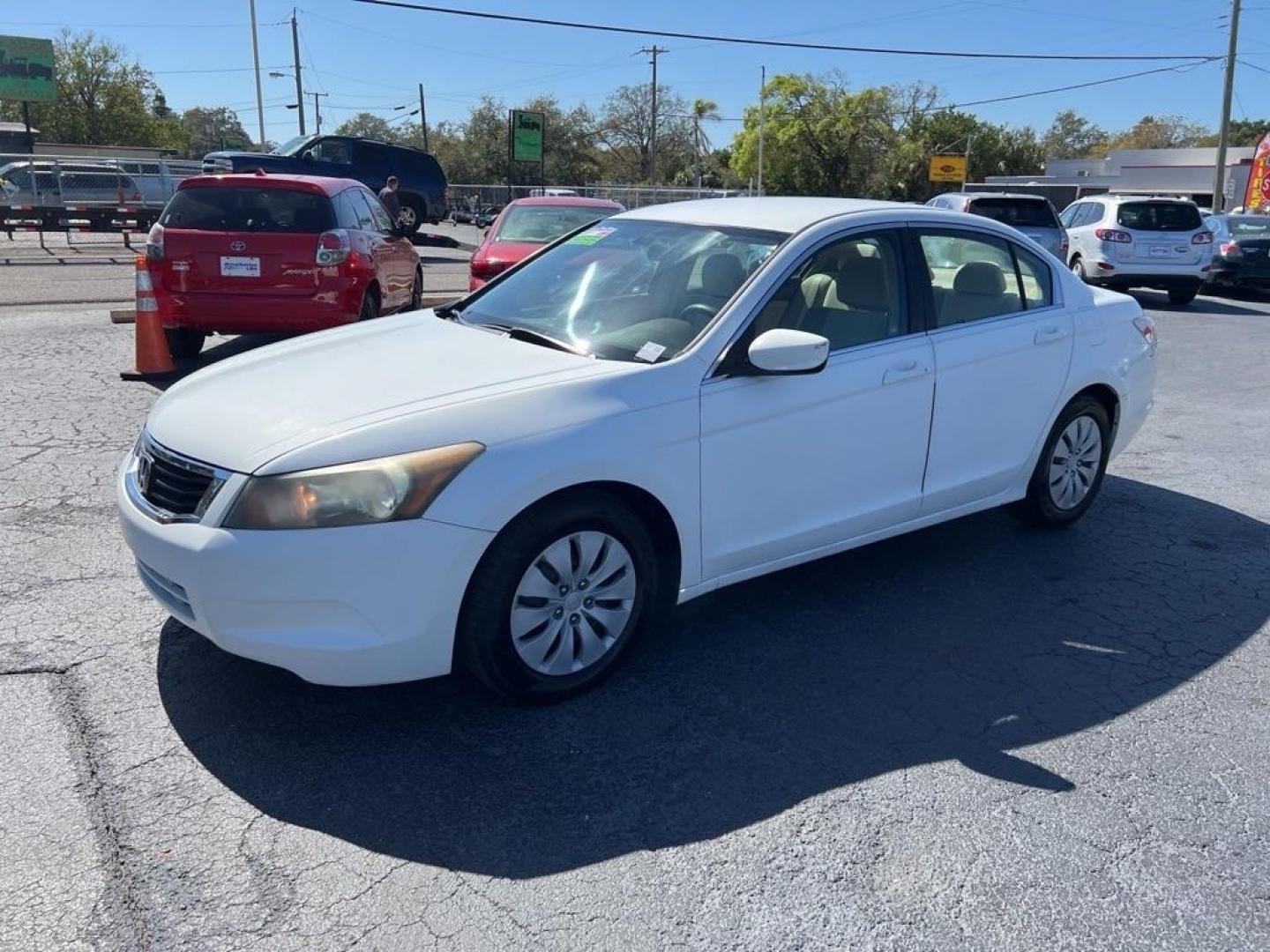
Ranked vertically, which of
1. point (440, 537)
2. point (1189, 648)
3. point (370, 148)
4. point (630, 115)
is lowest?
point (1189, 648)

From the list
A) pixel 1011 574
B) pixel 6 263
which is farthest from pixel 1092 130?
pixel 1011 574

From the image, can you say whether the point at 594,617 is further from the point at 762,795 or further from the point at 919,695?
the point at 919,695

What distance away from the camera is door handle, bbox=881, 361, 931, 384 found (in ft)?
14.3

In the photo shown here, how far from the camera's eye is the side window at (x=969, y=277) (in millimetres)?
4730

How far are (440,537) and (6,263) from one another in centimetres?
1852

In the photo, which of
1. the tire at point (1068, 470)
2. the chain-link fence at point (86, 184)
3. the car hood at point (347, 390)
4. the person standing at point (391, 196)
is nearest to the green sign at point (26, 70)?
the chain-link fence at point (86, 184)

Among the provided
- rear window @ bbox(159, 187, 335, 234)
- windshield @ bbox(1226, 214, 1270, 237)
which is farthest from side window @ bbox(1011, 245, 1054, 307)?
windshield @ bbox(1226, 214, 1270, 237)

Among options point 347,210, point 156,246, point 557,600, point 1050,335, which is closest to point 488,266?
point 347,210

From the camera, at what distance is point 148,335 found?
332 inches

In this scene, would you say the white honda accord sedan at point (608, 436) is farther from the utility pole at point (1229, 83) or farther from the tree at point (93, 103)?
the tree at point (93, 103)

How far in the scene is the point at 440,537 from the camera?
10.5ft

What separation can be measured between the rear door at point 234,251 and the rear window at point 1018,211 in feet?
37.1

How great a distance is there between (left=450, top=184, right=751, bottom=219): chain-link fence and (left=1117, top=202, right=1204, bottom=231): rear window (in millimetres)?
12575

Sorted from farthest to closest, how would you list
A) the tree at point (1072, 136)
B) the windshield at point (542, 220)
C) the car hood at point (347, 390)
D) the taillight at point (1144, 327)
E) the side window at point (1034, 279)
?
1. the tree at point (1072, 136)
2. the windshield at point (542, 220)
3. the taillight at point (1144, 327)
4. the side window at point (1034, 279)
5. the car hood at point (347, 390)
